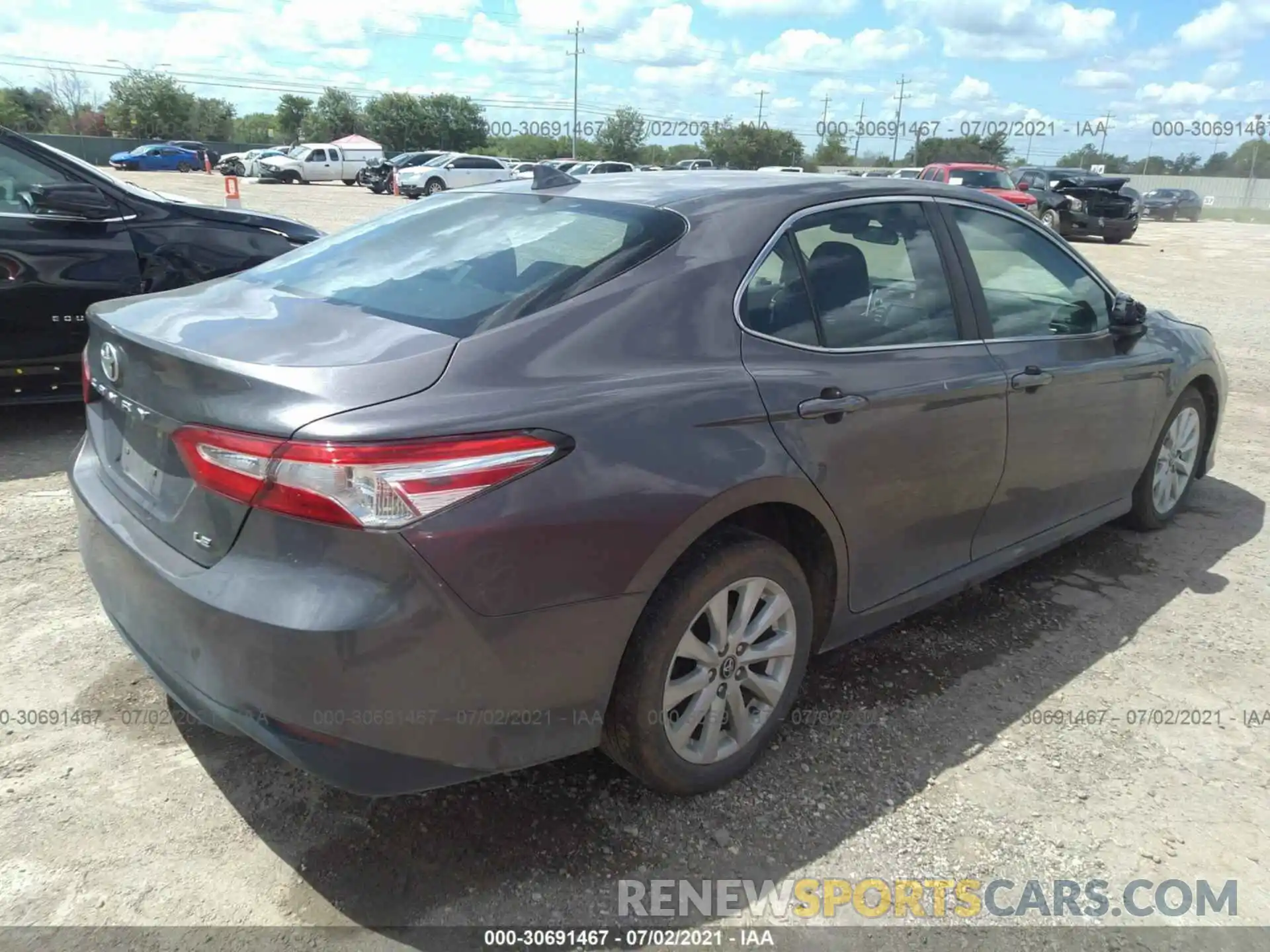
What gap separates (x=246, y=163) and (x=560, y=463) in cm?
5123

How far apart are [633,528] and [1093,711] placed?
1.99m

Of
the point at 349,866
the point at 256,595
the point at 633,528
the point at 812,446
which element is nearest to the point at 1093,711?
the point at 812,446

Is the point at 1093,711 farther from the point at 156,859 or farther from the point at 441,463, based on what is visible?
the point at 156,859

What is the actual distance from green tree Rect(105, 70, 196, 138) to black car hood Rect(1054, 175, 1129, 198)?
7475 cm

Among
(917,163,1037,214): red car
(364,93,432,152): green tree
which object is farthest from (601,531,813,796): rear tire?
(364,93,432,152): green tree

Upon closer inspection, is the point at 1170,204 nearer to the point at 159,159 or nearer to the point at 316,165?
the point at 316,165

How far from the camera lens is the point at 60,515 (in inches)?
170

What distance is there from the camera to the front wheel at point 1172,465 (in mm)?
4520

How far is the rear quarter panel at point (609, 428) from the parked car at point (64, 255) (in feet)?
13.1

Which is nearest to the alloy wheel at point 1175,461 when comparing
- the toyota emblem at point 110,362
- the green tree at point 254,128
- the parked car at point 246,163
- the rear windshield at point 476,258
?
the rear windshield at point 476,258

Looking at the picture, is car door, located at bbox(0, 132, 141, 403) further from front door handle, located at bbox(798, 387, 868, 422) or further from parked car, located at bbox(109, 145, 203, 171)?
parked car, located at bbox(109, 145, 203, 171)

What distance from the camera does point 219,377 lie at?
6.94ft

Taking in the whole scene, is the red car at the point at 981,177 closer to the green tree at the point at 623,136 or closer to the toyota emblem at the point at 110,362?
the toyota emblem at the point at 110,362

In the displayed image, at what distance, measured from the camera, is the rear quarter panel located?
1973mm
